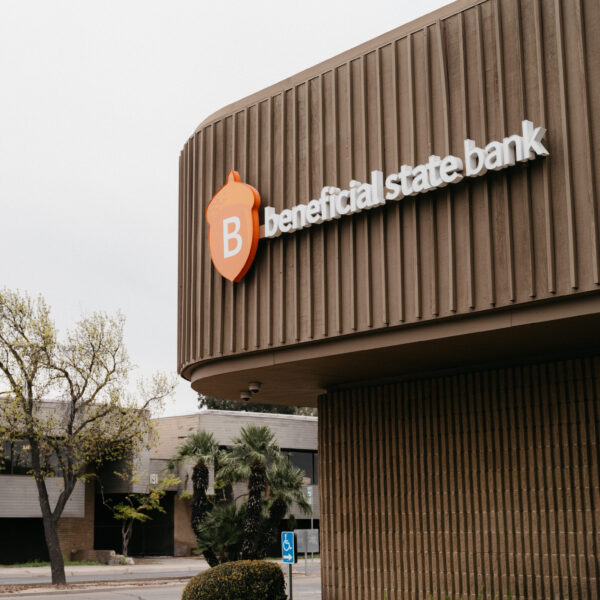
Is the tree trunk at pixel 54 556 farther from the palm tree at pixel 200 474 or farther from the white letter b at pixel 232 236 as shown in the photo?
the white letter b at pixel 232 236

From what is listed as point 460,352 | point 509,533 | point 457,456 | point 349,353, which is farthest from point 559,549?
point 349,353

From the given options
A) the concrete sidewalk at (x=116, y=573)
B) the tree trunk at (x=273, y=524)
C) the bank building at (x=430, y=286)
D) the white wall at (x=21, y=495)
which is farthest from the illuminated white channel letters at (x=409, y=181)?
the white wall at (x=21, y=495)

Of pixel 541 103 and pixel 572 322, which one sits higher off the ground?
pixel 541 103

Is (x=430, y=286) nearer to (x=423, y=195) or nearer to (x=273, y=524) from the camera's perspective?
(x=423, y=195)

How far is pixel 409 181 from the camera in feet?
41.8

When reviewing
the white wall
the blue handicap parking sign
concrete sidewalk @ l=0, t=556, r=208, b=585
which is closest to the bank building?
the blue handicap parking sign

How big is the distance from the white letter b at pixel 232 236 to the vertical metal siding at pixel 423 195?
450 millimetres

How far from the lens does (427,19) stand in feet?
43.0

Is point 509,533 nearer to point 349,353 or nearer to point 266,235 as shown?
point 349,353

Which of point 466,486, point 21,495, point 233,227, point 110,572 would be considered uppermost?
point 233,227

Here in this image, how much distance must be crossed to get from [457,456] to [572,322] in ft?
12.5

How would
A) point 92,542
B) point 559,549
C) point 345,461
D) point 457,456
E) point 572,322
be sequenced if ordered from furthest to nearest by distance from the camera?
point 92,542 < point 345,461 < point 457,456 < point 559,549 < point 572,322

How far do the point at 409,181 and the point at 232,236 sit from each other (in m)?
3.59

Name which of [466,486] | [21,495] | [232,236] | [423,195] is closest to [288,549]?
[466,486]
